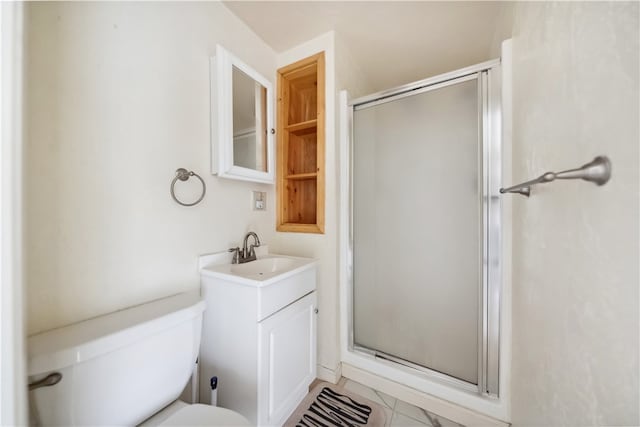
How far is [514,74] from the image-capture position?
0.99 metres

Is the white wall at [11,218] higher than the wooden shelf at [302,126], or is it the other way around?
the wooden shelf at [302,126]

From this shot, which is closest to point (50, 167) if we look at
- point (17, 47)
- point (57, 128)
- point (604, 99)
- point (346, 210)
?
point (57, 128)

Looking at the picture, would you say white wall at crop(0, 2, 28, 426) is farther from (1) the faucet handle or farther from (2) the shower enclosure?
(2) the shower enclosure

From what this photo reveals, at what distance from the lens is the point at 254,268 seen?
1.30 meters

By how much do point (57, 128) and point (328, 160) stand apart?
118cm

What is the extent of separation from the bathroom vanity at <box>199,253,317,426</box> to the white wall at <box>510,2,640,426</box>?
3.16 ft

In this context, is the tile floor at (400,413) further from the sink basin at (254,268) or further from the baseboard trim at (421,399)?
the sink basin at (254,268)

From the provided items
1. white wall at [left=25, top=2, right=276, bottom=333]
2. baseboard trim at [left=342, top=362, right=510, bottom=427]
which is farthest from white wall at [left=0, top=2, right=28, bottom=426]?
baseboard trim at [left=342, top=362, right=510, bottom=427]

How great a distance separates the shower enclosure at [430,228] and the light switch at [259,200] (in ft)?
2.02

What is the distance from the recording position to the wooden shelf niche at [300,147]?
146 cm

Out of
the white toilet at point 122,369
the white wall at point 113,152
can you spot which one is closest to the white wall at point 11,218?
the white toilet at point 122,369

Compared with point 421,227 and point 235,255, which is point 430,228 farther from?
point 235,255

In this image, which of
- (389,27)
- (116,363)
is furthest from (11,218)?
(389,27)

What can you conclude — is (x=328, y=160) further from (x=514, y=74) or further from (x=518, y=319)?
(x=518, y=319)
